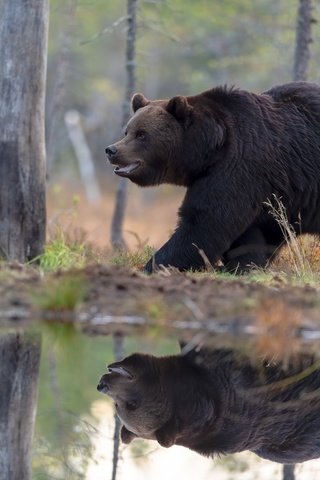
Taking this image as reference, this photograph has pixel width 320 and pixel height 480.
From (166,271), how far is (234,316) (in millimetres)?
1953

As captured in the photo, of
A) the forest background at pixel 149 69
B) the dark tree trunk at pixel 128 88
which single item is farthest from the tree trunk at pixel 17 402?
the forest background at pixel 149 69

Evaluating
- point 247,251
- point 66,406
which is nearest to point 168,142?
point 247,251

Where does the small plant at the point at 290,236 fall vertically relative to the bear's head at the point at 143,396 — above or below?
below

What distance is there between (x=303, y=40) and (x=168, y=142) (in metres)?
5.61

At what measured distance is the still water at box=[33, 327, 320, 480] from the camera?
591cm

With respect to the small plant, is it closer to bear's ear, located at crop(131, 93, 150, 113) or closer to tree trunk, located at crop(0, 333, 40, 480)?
bear's ear, located at crop(131, 93, 150, 113)

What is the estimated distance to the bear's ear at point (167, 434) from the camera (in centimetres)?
589

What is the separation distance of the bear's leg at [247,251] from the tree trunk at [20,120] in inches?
82.9

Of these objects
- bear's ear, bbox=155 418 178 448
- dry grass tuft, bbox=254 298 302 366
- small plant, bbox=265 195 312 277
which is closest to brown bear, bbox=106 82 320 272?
small plant, bbox=265 195 312 277

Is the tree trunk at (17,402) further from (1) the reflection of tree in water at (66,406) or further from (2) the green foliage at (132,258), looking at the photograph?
(2) the green foliage at (132,258)

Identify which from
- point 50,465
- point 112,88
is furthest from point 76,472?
point 112,88

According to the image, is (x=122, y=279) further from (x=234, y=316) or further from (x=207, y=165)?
(x=207, y=165)

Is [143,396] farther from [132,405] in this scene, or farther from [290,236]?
[290,236]

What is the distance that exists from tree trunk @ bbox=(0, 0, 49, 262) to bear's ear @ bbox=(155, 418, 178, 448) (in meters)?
4.84
